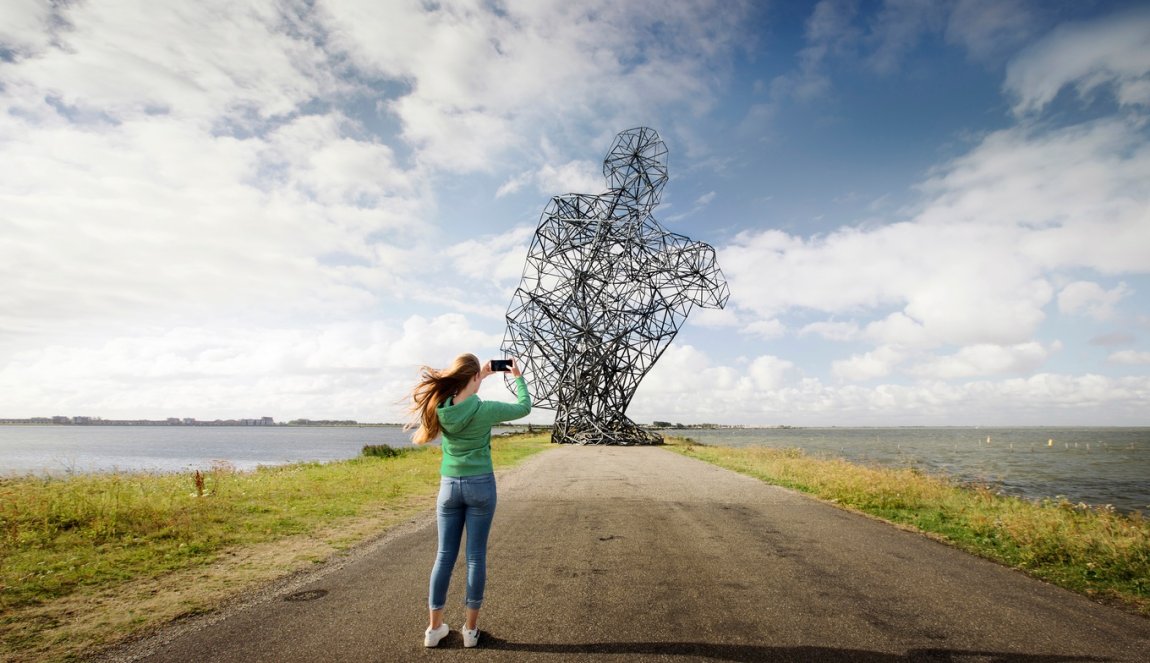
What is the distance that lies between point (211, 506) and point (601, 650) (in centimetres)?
918

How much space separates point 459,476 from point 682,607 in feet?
8.46

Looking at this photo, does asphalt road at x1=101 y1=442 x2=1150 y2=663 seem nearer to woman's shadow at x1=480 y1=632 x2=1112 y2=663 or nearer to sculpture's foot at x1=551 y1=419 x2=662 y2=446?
woman's shadow at x1=480 y1=632 x2=1112 y2=663

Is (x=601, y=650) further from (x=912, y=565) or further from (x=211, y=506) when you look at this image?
(x=211, y=506)

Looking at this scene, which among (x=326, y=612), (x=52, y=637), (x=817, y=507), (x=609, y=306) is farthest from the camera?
(x=609, y=306)

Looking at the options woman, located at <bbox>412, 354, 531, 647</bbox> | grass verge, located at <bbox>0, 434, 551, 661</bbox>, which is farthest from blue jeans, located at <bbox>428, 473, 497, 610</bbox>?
grass verge, located at <bbox>0, 434, 551, 661</bbox>

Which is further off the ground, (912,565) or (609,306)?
(609,306)

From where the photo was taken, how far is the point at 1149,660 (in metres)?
4.26

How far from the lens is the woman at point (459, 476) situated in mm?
4434

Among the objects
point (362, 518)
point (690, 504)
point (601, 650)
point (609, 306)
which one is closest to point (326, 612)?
point (601, 650)

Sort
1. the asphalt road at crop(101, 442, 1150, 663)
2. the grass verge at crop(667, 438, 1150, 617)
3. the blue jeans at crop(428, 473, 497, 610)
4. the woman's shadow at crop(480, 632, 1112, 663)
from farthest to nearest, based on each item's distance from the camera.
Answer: the grass verge at crop(667, 438, 1150, 617)
the blue jeans at crop(428, 473, 497, 610)
the asphalt road at crop(101, 442, 1150, 663)
the woman's shadow at crop(480, 632, 1112, 663)

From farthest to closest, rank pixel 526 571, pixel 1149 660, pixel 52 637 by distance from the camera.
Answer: pixel 526 571 → pixel 52 637 → pixel 1149 660

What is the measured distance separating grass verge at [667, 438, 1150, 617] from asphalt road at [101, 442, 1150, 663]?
569 mm

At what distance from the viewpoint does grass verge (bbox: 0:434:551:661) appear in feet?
16.4

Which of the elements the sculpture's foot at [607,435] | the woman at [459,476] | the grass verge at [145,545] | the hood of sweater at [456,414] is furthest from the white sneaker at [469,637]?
the sculpture's foot at [607,435]
